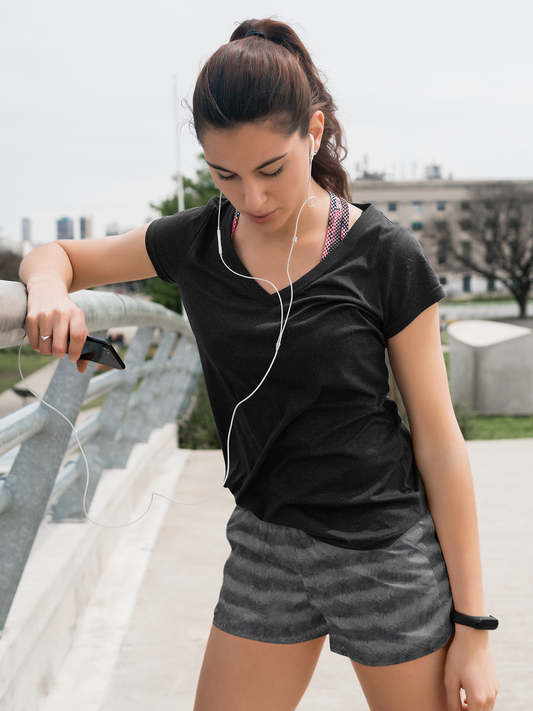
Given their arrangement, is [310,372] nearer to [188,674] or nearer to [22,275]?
[22,275]

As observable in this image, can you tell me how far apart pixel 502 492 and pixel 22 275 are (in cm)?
432

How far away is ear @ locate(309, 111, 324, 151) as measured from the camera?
1.39 m

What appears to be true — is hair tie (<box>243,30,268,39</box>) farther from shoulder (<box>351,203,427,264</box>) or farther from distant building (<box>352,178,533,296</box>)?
distant building (<box>352,178,533,296</box>)

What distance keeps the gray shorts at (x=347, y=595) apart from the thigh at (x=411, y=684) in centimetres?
2

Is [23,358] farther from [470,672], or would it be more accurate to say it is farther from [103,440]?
[103,440]

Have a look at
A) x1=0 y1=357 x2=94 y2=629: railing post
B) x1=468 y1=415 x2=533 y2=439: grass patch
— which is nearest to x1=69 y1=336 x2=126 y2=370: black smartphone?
x1=0 y1=357 x2=94 y2=629: railing post

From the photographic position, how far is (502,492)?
4980 mm

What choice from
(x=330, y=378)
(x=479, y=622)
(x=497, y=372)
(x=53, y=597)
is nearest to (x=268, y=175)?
(x=330, y=378)

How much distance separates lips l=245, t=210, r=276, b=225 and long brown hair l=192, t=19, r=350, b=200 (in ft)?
0.49

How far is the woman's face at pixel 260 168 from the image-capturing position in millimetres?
1249

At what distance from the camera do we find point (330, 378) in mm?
1292

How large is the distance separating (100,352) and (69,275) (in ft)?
0.98

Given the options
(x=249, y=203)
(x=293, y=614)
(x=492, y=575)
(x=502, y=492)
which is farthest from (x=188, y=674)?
(x=502, y=492)

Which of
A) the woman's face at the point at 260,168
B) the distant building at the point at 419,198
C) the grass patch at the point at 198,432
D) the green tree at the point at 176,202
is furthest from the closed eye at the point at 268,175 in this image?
the distant building at the point at 419,198
